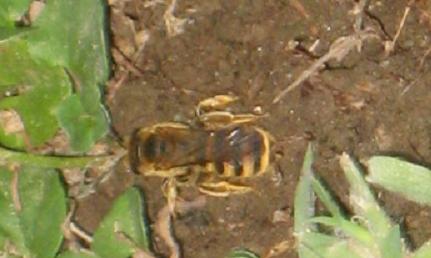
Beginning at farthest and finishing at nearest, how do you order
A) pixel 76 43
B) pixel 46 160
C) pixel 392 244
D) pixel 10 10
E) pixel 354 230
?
pixel 46 160 < pixel 10 10 < pixel 76 43 < pixel 354 230 < pixel 392 244

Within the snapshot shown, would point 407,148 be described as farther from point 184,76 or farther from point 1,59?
point 1,59

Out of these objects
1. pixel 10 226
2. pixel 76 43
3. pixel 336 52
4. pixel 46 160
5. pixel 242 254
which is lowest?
pixel 242 254

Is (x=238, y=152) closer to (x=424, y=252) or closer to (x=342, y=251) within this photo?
(x=342, y=251)

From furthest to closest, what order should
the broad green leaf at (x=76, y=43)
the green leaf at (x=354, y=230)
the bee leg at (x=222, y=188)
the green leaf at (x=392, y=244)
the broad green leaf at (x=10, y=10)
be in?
the bee leg at (x=222, y=188), the broad green leaf at (x=10, y=10), the broad green leaf at (x=76, y=43), the green leaf at (x=354, y=230), the green leaf at (x=392, y=244)

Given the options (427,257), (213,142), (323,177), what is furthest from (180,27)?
(427,257)

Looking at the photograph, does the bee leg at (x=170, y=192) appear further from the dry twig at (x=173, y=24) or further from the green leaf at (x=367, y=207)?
the green leaf at (x=367, y=207)

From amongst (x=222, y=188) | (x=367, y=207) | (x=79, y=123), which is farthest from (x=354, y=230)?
(x=79, y=123)

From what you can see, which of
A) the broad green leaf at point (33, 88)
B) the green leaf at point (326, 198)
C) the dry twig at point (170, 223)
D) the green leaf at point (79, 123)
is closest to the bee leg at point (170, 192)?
the dry twig at point (170, 223)
